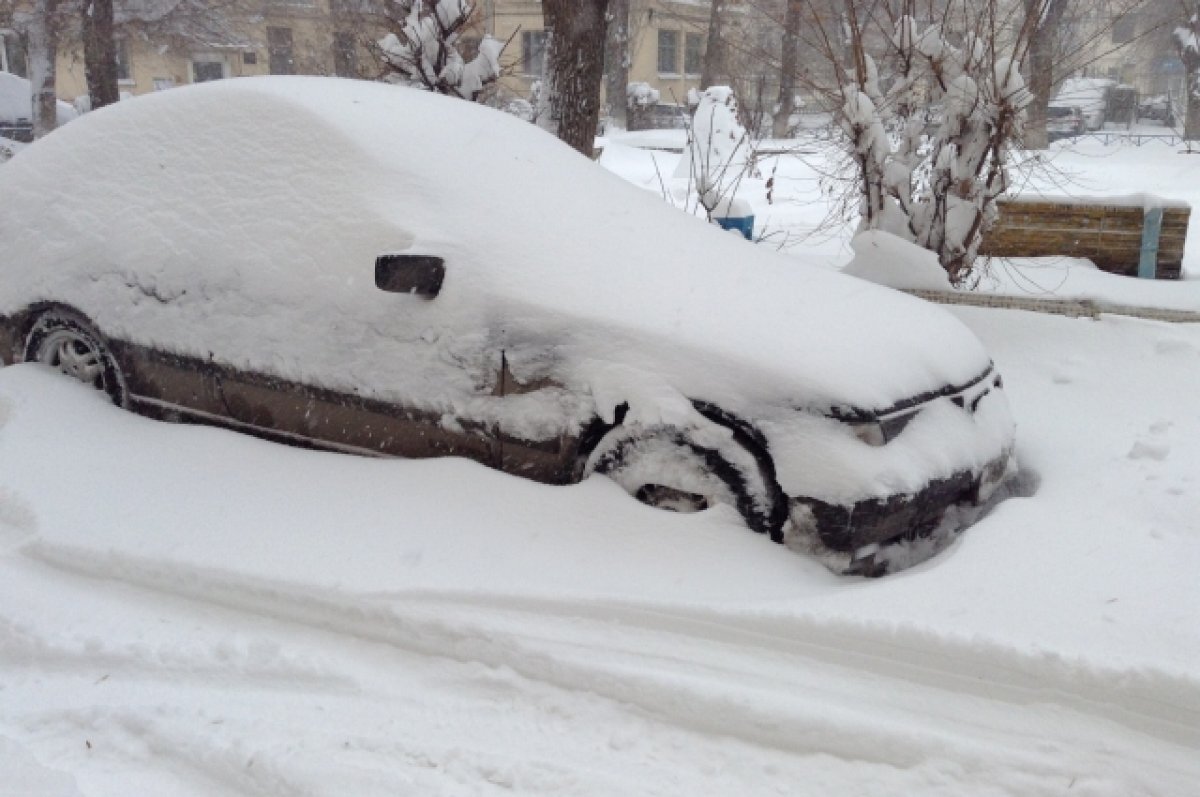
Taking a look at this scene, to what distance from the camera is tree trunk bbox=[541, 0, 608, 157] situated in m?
8.16

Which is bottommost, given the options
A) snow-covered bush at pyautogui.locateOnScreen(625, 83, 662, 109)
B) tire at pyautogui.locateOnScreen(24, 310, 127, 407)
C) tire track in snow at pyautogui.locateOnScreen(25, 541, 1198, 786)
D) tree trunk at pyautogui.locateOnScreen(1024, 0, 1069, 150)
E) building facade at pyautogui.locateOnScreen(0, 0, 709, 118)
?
tire track in snow at pyautogui.locateOnScreen(25, 541, 1198, 786)

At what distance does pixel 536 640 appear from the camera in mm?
2998

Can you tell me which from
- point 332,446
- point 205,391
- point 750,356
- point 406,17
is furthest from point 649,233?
point 406,17

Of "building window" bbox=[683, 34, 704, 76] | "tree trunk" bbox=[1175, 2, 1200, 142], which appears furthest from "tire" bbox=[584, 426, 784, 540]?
"building window" bbox=[683, 34, 704, 76]

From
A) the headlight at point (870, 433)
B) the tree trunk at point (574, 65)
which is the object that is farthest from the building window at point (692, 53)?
the headlight at point (870, 433)

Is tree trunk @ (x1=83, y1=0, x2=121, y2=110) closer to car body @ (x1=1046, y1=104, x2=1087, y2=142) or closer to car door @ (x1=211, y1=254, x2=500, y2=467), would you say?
car body @ (x1=1046, y1=104, x2=1087, y2=142)

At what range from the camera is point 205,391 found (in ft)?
13.9

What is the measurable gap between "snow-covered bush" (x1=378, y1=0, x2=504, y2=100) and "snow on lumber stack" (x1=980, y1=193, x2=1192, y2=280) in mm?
4664

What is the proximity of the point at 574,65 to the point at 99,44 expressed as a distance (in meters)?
12.5

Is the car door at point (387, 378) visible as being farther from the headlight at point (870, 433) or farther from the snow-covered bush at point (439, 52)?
the snow-covered bush at point (439, 52)

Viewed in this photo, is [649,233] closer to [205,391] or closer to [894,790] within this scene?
[205,391]

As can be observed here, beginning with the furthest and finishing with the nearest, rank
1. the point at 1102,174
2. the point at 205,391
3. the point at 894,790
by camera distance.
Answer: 1. the point at 1102,174
2. the point at 205,391
3. the point at 894,790

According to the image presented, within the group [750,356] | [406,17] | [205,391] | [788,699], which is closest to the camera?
[788,699]

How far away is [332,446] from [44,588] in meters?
1.09
